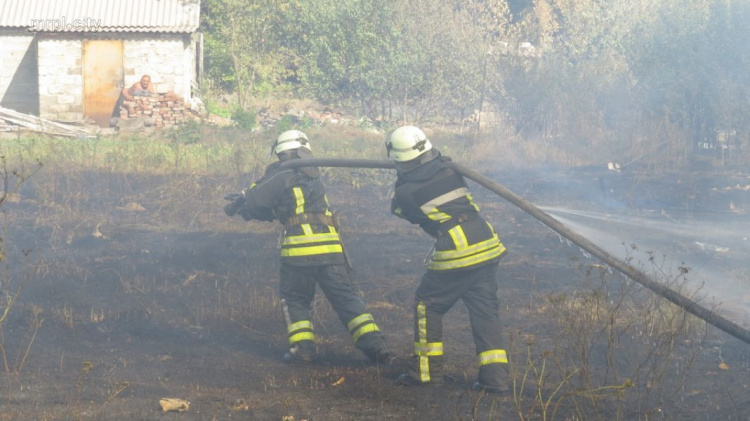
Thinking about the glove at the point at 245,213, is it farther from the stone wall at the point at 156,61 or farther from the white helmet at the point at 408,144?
the stone wall at the point at 156,61

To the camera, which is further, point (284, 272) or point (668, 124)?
point (668, 124)

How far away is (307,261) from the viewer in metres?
6.12

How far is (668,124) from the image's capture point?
733 inches

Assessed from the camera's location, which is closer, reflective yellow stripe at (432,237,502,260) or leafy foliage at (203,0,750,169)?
reflective yellow stripe at (432,237,502,260)

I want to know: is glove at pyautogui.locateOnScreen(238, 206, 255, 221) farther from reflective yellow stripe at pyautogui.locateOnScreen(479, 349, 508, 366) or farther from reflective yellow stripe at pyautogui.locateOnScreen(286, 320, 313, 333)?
reflective yellow stripe at pyautogui.locateOnScreen(479, 349, 508, 366)

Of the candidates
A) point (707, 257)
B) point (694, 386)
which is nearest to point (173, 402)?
point (694, 386)

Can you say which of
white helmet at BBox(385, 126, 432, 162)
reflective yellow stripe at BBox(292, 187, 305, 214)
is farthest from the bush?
white helmet at BBox(385, 126, 432, 162)

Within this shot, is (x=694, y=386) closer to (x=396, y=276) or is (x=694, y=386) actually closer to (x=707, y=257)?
(x=396, y=276)

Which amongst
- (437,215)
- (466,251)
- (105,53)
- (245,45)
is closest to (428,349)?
(466,251)

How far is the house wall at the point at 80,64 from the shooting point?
73.2 ft

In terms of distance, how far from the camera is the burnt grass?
5008mm

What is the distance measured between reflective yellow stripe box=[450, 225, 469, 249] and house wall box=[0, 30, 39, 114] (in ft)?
67.4

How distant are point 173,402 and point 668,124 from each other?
15873 millimetres

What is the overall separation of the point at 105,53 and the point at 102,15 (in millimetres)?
1029
